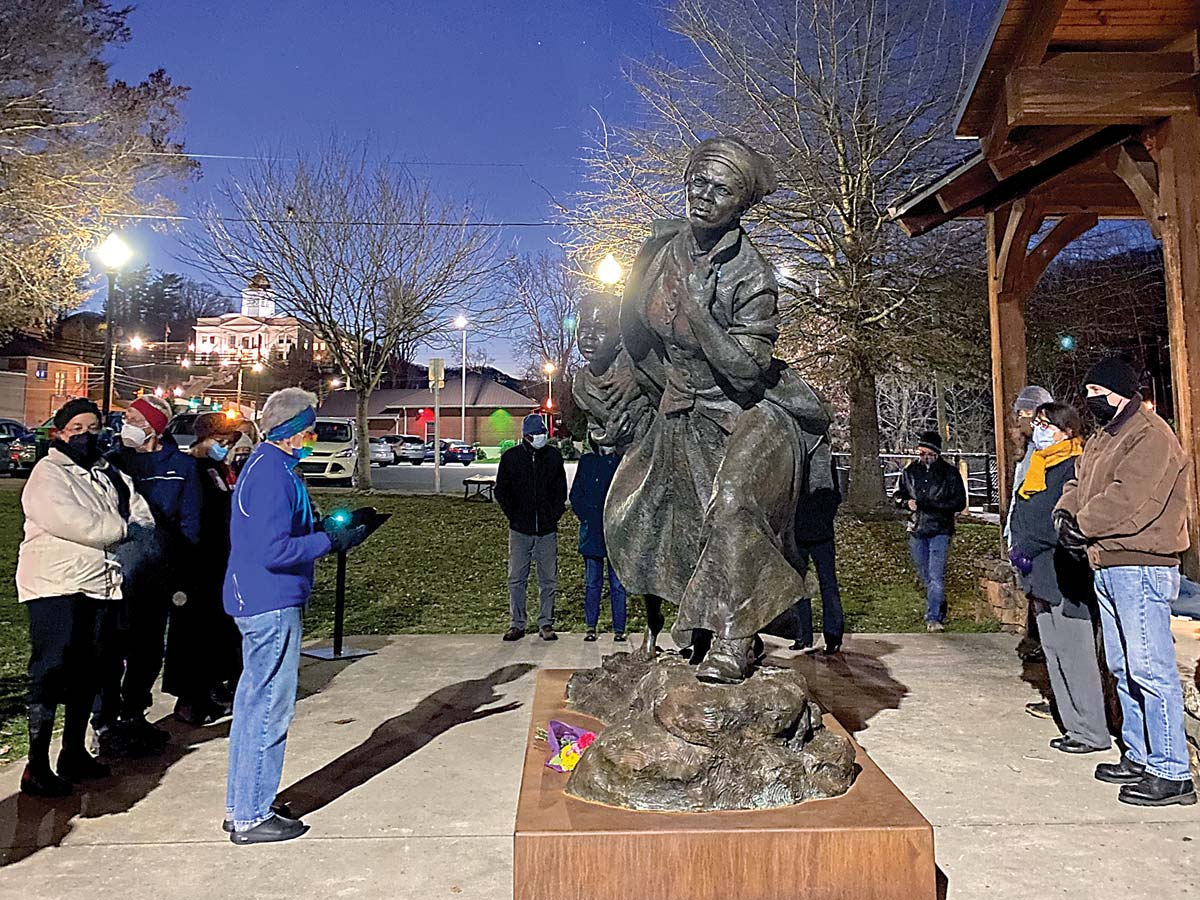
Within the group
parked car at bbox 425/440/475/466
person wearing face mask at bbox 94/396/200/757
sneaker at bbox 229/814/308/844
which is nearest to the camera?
sneaker at bbox 229/814/308/844

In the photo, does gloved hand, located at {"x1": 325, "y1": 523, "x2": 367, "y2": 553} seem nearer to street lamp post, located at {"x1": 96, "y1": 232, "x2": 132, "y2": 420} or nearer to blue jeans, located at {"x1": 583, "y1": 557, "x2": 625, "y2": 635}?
blue jeans, located at {"x1": 583, "y1": 557, "x2": 625, "y2": 635}

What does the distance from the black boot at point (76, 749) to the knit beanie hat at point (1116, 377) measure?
197 inches

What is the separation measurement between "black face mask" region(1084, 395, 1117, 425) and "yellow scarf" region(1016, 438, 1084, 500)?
2.55ft

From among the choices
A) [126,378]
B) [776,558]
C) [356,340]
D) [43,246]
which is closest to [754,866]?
[776,558]

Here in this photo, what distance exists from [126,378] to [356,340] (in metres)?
43.0

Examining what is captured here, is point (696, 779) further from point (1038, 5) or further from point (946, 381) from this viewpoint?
point (946, 381)

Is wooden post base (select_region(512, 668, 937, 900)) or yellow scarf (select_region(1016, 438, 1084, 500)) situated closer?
wooden post base (select_region(512, 668, 937, 900))

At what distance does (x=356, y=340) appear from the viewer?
24.4m

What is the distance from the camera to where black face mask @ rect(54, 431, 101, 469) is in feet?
16.0

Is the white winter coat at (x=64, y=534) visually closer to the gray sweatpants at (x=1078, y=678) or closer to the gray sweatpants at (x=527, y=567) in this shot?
the gray sweatpants at (x=527, y=567)

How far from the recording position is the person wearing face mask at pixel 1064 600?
18.1 ft

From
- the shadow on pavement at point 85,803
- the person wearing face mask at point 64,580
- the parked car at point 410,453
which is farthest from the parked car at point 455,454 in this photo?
the person wearing face mask at point 64,580

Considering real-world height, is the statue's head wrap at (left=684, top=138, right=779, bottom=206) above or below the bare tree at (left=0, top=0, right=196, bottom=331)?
below

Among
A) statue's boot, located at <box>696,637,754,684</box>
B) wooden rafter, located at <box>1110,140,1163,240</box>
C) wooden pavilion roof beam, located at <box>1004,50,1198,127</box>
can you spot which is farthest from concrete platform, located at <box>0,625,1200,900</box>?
wooden pavilion roof beam, located at <box>1004,50,1198,127</box>
